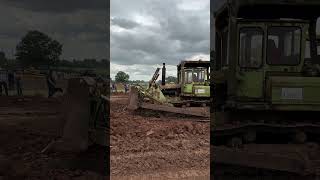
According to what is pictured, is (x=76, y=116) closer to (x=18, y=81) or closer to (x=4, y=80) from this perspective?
(x=4, y=80)

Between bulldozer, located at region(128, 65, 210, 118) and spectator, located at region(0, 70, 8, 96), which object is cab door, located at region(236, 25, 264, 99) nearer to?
bulldozer, located at region(128, 65, 210, 118)

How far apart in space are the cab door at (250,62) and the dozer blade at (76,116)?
7.71 feet

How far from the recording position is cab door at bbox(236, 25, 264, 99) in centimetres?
698

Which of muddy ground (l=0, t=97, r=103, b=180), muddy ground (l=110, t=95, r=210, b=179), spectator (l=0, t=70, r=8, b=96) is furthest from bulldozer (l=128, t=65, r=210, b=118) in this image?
muddy ground (l=0, t=97, r=103, b=180)

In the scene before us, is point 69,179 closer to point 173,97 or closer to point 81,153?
point 81,153

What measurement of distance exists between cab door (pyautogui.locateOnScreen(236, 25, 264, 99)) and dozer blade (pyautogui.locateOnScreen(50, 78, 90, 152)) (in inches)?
92.5

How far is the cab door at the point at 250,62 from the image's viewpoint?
22.9 ft

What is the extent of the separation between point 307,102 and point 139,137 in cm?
626

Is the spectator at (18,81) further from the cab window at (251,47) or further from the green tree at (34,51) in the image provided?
the cab window at (251,47)

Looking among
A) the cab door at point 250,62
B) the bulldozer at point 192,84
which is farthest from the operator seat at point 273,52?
the bulldozer at point 192,84

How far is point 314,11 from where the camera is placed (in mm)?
6895

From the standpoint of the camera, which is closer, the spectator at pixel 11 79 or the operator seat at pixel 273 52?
the operator seat at pixel 273 52

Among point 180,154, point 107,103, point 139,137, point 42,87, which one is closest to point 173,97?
point 42,87

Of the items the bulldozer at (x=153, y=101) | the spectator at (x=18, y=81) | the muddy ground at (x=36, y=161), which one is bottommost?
the muddy ground at (x=36, y=161)
